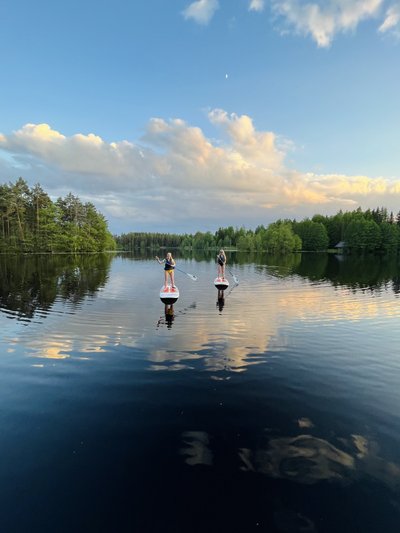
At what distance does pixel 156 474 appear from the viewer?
643cm

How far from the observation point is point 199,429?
26.2ft

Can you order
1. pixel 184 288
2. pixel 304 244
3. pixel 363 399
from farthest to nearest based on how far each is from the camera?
pixel 304 244 → pixel 184 288 → pixel 363 399

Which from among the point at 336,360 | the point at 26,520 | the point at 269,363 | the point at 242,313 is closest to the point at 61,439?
the point at 26,520

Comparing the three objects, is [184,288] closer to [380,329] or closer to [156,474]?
[380,329]

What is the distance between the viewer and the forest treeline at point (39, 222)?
9956cm

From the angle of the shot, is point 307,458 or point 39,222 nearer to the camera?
point 307,458

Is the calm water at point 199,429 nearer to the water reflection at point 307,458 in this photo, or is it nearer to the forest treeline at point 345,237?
the water reflection at point 307,458

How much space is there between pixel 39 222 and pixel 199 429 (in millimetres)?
113180

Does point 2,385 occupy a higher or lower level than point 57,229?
lower

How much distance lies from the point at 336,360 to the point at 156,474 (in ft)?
31.5

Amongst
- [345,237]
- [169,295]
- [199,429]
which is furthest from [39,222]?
[345,237]

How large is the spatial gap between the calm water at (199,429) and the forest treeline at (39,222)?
9827 cm

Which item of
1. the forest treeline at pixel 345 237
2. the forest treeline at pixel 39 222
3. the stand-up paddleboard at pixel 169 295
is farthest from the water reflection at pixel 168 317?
the forest treeline at pixel 345 237

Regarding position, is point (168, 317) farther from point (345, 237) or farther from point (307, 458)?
point (345, 237)
